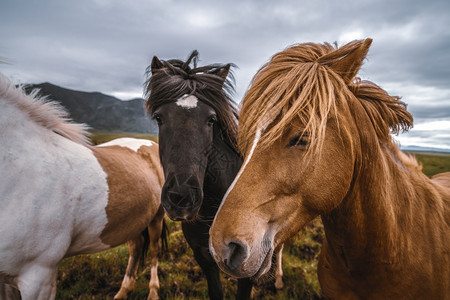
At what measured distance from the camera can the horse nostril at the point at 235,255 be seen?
3.85 feet

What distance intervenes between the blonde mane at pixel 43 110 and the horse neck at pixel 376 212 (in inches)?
126

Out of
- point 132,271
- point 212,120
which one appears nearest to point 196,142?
point 212,120

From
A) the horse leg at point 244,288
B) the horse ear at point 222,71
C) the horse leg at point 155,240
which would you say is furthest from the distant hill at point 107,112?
the horse leg at point 244,288

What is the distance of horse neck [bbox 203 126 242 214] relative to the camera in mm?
2656

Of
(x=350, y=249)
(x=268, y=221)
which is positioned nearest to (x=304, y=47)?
→ (x=268, y=221)

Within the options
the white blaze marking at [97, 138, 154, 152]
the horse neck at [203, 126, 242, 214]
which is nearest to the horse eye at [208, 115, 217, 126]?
the horse neck at [203, 126, 242, 214]

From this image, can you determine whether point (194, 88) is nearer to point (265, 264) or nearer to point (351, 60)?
point (351, 60)

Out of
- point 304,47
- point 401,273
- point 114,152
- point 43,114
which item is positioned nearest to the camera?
point 401,273

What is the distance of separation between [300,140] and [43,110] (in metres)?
2.99

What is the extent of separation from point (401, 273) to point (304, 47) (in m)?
1.82

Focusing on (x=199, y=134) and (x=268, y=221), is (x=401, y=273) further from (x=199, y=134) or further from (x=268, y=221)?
(x=199, y=134)

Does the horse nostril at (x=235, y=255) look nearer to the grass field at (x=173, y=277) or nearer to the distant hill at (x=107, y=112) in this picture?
the grass field at (x=173, y=277)

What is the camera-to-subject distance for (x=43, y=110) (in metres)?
2.76

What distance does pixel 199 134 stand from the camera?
96.0 inches
